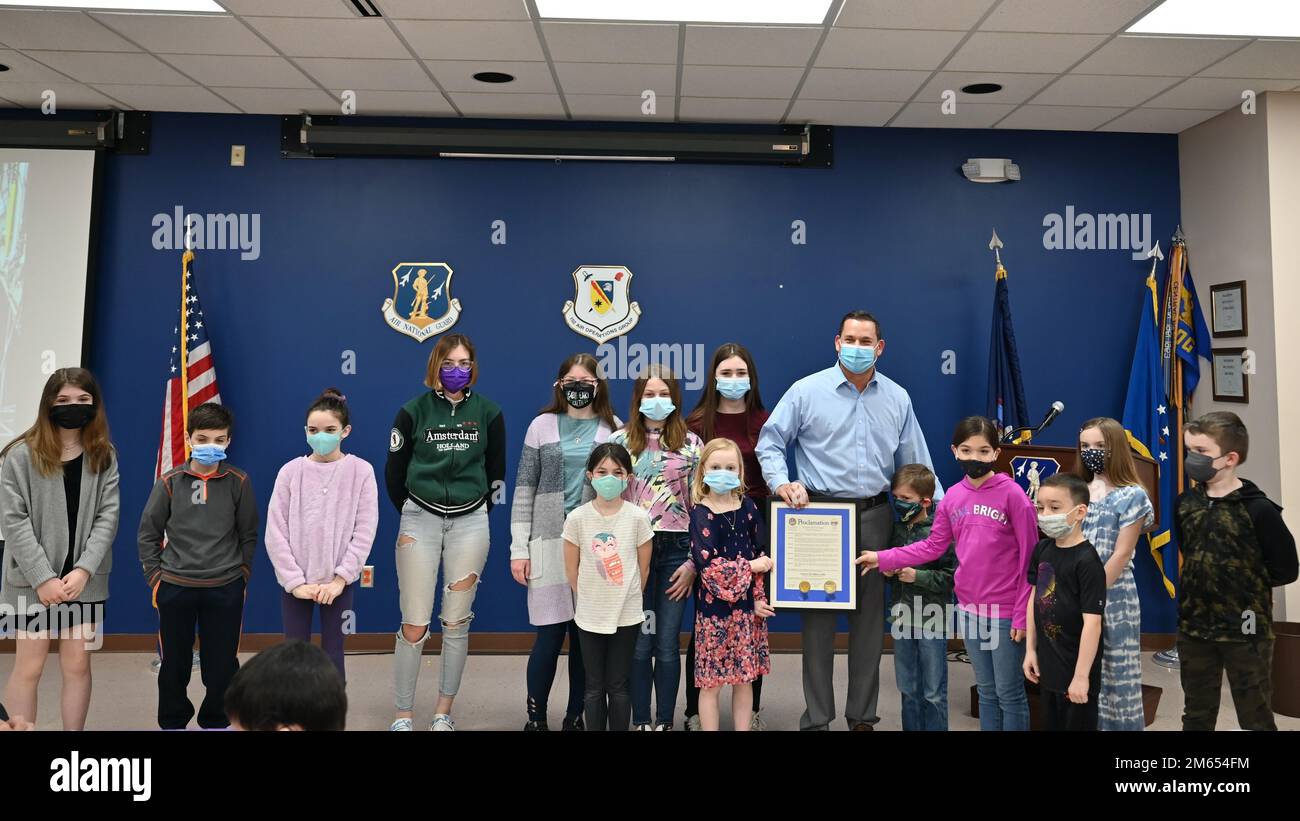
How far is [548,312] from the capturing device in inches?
217

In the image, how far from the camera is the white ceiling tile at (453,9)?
12.6 feet

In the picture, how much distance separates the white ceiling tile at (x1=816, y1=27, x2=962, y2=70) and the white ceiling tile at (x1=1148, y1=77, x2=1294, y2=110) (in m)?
1.43

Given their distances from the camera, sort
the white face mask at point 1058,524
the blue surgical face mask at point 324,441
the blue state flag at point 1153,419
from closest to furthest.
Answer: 1. the white face mask at point 1058,524
2. the blue surgical face mask at point 324,441
3. the blue state flag at point 1153,419

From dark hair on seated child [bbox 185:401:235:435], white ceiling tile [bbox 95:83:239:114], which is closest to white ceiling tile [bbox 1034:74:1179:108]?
dark hair on seated child [bbox 185:401:235:435]

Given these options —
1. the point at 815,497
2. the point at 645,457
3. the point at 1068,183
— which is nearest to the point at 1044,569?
the point at 815,497

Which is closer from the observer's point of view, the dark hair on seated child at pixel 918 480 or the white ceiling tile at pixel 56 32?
the dark hair on seated child at pixel 918 480

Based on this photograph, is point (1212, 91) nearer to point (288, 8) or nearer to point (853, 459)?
point (853, 459)

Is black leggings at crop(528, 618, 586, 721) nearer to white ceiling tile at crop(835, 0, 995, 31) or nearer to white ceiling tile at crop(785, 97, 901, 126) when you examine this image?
white ceiling tile at crop(835, 0, 995, 31)

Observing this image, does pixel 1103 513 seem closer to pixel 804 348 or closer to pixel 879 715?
pixel 879 715

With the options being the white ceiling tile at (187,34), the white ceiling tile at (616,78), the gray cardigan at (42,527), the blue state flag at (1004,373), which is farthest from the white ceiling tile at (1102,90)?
the gray cardigan at (42,527)

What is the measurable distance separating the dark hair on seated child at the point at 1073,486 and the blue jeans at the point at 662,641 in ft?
4.43

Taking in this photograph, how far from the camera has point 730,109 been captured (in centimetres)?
524

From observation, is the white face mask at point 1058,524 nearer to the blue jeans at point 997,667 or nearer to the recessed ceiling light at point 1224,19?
the blue jeans at point 997,667

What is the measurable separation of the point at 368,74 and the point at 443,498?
2457 mm
